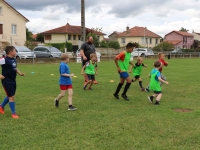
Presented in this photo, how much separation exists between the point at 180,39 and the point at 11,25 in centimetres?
5822

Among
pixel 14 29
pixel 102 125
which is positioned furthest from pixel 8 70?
pixel 14 29

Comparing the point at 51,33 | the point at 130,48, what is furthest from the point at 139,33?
the point at 130,48

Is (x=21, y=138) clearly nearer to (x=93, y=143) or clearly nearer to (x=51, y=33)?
(x=93, y=143)

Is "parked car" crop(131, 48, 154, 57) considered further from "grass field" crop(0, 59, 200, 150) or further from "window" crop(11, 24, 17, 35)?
"grass field" crop(0, 59, 200, 150)

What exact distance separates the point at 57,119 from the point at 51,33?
62.7 meters

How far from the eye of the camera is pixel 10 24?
4819 cm

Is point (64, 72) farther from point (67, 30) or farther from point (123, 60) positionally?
point (67, 30)

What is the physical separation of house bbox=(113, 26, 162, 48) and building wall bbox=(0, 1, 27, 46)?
113 feet

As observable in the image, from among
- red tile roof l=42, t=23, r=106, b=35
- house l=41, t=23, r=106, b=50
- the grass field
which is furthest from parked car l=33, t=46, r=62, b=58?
red tile roof l=42, t=23, r=106, b=35

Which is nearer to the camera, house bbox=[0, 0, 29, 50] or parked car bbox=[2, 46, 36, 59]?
parked car bbox=[2, 46, 36, 59]

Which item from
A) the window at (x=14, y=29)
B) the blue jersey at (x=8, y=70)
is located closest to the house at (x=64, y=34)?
the window at (x=14, y=29)

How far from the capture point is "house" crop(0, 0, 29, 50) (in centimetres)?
4688

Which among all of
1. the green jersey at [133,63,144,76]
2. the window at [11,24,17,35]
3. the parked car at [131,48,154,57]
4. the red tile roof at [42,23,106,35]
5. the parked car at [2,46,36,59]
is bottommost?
the green jersey at [133,63,144,76]

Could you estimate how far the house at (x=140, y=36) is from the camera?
7681cm
